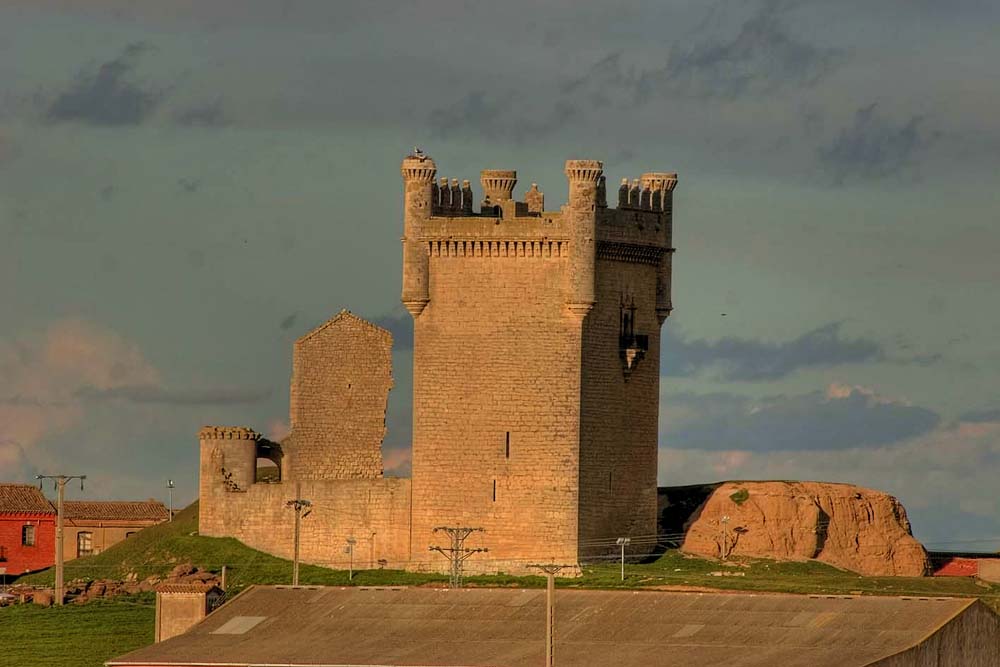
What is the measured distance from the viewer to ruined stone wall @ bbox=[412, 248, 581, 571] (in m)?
89.1

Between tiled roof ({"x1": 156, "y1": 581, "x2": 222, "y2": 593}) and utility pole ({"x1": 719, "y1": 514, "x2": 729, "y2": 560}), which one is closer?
tiled roof ({"x1": 156, "y1": 581, "x2": 222, "y2": 593})

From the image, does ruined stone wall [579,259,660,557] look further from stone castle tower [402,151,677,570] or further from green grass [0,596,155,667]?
green grass [0,596,155,667]

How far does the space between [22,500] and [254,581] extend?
97.1 ft

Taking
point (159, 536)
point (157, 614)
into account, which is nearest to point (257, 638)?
point (157, 614)

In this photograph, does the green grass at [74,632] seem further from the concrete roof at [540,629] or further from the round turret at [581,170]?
the round turret at [581,170]

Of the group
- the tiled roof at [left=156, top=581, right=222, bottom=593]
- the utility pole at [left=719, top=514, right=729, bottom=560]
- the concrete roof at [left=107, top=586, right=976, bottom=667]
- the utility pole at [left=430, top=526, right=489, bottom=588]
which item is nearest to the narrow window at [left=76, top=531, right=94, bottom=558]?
the tiled roof at [left=156, top=581, right=222, bottom=593]

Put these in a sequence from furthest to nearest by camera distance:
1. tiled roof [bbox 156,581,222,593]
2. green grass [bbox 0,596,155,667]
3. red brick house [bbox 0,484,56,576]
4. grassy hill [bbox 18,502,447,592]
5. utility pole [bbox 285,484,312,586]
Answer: red brick house [bbox 0,484,56,576], grassy hill [bbox 18,502,447,592], utility pole [bbox 285,484,312,586], tiled roof [bbox 156,581,222,593], green grass [bbox 0,596,155,667]

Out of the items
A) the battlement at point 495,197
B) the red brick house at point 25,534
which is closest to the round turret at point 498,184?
the battlement at point 495,197

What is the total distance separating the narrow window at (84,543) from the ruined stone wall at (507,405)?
104ft

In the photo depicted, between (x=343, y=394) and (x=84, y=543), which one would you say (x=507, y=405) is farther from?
(x=84, y=543)

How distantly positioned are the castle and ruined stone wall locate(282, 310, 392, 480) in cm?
292

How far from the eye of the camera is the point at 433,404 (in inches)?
3546

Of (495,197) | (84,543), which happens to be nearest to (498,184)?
(495,197)

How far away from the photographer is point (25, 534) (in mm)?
118125
